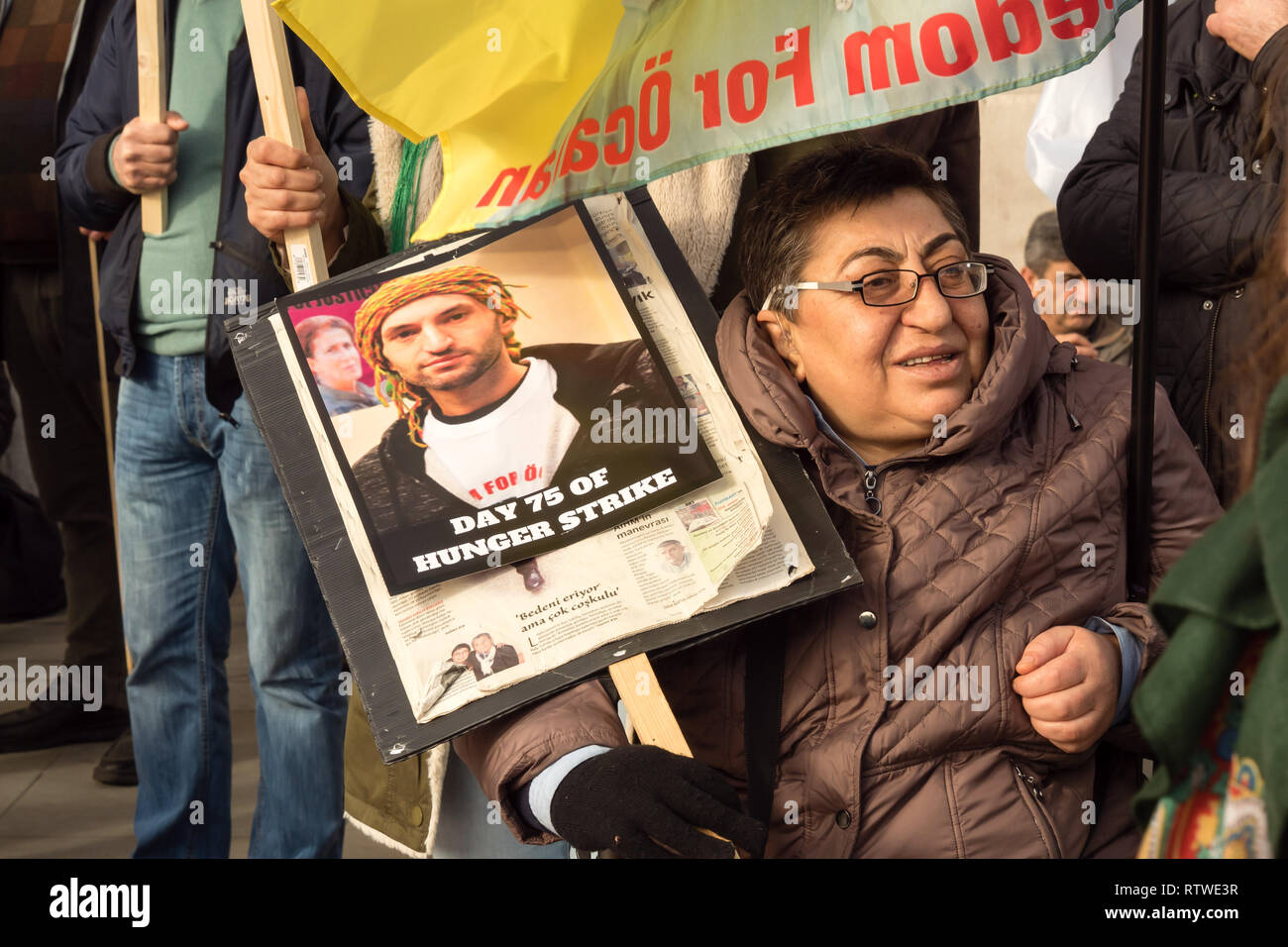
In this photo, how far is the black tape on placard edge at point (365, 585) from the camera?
5.29 feet

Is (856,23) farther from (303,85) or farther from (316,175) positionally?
(303,85)

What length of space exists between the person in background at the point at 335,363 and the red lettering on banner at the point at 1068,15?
0.97 metres

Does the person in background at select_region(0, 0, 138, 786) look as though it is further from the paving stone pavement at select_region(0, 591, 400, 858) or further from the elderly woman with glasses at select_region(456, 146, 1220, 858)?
the elderly woman with glasses at select_region(456, 146, 1220, 858)

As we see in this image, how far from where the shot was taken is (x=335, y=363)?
1.76 meters

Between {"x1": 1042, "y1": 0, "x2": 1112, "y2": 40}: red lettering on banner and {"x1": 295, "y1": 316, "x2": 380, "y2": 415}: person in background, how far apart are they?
3.20 ft

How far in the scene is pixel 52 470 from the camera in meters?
4.26

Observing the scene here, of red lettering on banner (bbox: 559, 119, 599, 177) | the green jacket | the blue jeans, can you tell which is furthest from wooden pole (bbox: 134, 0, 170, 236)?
the green jacket

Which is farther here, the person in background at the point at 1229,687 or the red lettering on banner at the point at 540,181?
the red lettering on banner at the point at 540,181

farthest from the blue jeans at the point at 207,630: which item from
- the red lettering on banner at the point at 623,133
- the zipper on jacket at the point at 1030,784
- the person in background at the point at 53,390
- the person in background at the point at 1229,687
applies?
the person in background at the point at 1229,687

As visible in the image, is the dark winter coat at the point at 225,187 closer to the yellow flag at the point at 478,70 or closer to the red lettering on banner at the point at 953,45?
the yellow flag at the point at 478,70

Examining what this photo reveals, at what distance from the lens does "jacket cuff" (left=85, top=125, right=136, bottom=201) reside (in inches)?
109
